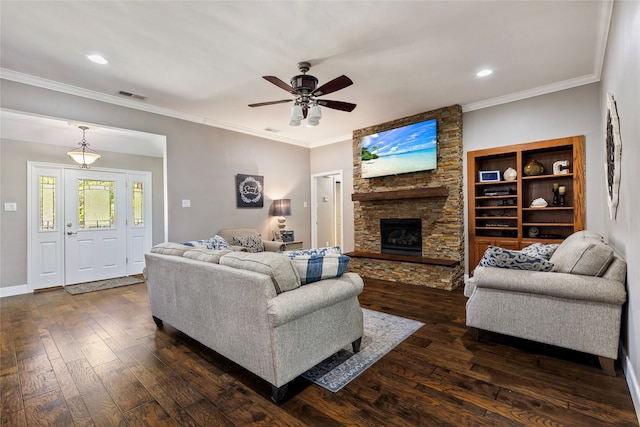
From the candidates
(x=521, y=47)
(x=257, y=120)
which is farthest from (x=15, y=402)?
(x=521, y=47)

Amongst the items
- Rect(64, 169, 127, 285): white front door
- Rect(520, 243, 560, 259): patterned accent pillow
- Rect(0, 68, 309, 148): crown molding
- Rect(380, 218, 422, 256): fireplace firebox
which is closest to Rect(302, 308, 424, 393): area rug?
Rect(520, 243, 560, 259): patterned accent pillow

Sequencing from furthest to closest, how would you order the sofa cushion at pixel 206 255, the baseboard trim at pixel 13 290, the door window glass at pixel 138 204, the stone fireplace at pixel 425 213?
the door window glass at pixel 138 204 < the stone fireplace at pixel 425 213 < the baseboard trim at pixel 13 290 < the sofa cushion at pixel 206 255

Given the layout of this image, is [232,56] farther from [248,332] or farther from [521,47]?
[521,47]

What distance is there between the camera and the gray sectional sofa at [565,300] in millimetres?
2008

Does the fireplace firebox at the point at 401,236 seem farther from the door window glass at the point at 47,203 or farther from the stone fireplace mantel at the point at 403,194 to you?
the door window glass at the point at 47,203

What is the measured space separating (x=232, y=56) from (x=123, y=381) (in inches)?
117

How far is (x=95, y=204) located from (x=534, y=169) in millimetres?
7058

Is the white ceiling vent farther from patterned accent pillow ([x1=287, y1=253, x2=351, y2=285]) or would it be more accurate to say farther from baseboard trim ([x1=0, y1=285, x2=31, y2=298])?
patterned accent pillow ([x1=287, y1=253, x2=351, y2=285])

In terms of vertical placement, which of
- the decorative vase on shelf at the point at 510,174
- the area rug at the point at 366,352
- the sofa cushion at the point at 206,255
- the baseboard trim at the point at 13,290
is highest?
the decorative vase on shelf at the point at 510,174

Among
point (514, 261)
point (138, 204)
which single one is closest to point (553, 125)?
point (514, 261)

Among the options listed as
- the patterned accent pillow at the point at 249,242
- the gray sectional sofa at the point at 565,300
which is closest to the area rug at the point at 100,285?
the patterned accent pillow at the point at 249,242

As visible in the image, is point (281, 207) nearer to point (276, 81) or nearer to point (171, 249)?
point (171, 249)

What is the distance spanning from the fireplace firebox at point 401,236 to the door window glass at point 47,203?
556 cm

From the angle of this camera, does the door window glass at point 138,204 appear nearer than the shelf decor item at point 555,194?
No
